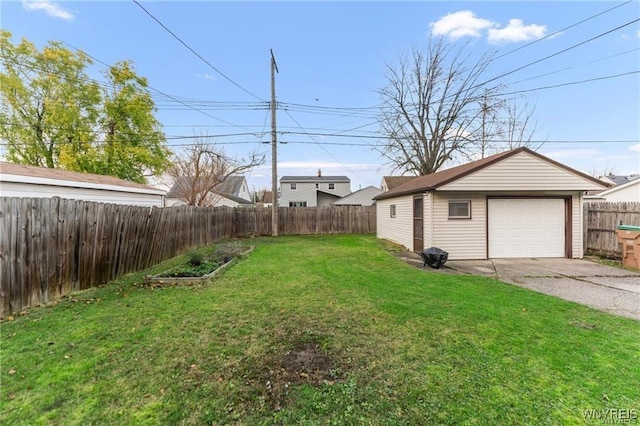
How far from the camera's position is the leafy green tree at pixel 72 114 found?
1658cm

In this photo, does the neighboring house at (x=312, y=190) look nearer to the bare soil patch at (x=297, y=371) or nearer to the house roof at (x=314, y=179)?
the house roof at (x=314, y=179)

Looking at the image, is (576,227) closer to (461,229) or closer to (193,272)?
(461,229)

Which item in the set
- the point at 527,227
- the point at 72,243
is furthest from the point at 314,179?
the point at 72,243

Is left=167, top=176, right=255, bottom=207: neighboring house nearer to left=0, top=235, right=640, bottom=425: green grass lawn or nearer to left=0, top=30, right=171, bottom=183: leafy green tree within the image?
left=0, top=30, right=171, bottom=183: leafy green tree

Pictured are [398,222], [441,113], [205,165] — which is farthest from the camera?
[441,113]

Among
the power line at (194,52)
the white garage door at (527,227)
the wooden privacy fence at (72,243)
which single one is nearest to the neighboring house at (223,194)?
the power line at (194,52)

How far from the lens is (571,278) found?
6.42 m

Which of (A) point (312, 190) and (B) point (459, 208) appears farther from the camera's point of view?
(A) point (312, 190)

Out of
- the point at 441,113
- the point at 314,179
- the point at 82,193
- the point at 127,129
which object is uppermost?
the point at 441,113

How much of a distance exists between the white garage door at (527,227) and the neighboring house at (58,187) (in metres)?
12.4

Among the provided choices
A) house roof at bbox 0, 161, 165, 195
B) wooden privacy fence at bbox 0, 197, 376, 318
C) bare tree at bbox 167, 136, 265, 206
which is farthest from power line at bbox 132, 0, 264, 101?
wooden privacy fence at bbox 0, 197, 376, 318

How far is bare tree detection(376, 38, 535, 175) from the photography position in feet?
66.5

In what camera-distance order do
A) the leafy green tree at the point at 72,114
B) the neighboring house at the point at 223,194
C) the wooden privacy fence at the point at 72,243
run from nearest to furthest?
the wooden privacy fence at the point at 72,243 < the leafy green tree at the point at 72,114 < the neighboring house at the point at 223,194

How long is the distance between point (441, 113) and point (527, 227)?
15043 millimetres
